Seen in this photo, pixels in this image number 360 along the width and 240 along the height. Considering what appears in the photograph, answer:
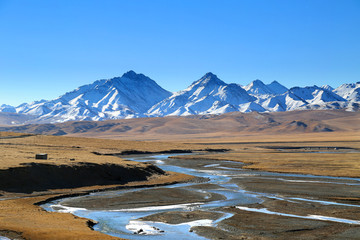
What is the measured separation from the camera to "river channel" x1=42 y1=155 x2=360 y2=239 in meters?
34.5

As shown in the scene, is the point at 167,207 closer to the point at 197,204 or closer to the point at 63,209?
the point at 197,204

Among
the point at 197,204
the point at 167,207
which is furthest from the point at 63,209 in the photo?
the point at 197,204

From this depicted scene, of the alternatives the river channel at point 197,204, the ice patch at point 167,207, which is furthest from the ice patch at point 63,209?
the ice patch at point 167,207

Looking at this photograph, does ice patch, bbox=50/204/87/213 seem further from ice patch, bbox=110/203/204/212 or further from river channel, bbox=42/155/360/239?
ice patch, bbox=110/203/204/212

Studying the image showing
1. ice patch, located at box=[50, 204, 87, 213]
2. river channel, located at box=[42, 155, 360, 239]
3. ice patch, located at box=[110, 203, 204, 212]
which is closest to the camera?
river channel, located at box=[42, 155, 360, 239]

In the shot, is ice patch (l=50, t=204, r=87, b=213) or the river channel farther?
ice patch (l=50, t=204, r=87, b=213)

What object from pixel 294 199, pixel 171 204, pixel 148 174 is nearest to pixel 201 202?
pixel 171 204

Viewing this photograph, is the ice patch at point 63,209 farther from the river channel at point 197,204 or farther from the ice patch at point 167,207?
the ice patch at point 167,207

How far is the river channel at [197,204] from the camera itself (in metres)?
34.5

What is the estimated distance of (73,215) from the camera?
37.2 m

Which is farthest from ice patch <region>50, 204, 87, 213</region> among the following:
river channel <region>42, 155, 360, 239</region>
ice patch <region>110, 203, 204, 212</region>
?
ice patch <region>110, 203, 204, 212</region>

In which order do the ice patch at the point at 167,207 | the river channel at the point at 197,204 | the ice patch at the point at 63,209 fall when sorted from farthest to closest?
the ice patch at the point at 167,207, the ice patch at the point at 63,209, the river channel at the point at 197,204

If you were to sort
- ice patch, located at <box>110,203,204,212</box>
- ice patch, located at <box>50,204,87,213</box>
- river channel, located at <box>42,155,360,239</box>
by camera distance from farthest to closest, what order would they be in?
ice patch, located at <box>110,203,204,212</box> → ice patch, located at <box>50,204,87,213</box> → river channel, located at <box>42,155,360,239</box>

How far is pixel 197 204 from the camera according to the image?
44.9 m
